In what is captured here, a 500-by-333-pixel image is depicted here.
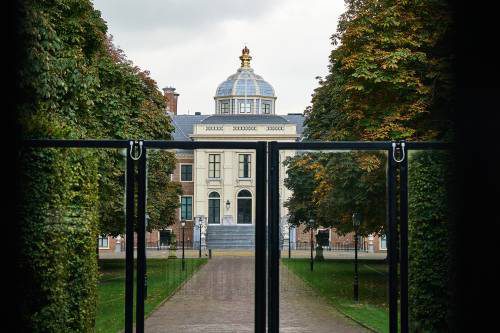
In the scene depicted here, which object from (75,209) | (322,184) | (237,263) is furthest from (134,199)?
(322,184)

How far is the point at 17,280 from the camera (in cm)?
514

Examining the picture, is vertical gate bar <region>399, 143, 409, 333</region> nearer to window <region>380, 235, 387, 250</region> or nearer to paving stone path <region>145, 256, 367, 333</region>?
window <region>380, 235, 387, 250</region>

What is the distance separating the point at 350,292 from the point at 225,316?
95cm

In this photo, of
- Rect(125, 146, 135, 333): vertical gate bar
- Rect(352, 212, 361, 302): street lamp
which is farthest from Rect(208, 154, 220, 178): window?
Rect(352, 212, 361, 302): street lamp

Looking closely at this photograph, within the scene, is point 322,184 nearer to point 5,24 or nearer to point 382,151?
point 382,151

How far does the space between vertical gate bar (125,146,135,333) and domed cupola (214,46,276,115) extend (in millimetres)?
56958

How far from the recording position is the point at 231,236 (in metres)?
5.62

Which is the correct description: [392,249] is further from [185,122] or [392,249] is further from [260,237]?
[185,122]

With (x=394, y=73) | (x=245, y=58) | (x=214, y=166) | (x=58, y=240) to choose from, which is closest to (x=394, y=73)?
(x=394, y=73)

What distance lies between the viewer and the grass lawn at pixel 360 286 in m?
5.38

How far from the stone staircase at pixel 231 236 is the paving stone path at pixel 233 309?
0.46 feet

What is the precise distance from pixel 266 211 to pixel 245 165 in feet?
1.26

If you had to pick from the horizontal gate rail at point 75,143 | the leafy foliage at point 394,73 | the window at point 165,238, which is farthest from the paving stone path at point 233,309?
the leafy foliage at point 394,73

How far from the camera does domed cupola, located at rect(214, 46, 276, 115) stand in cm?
6234
